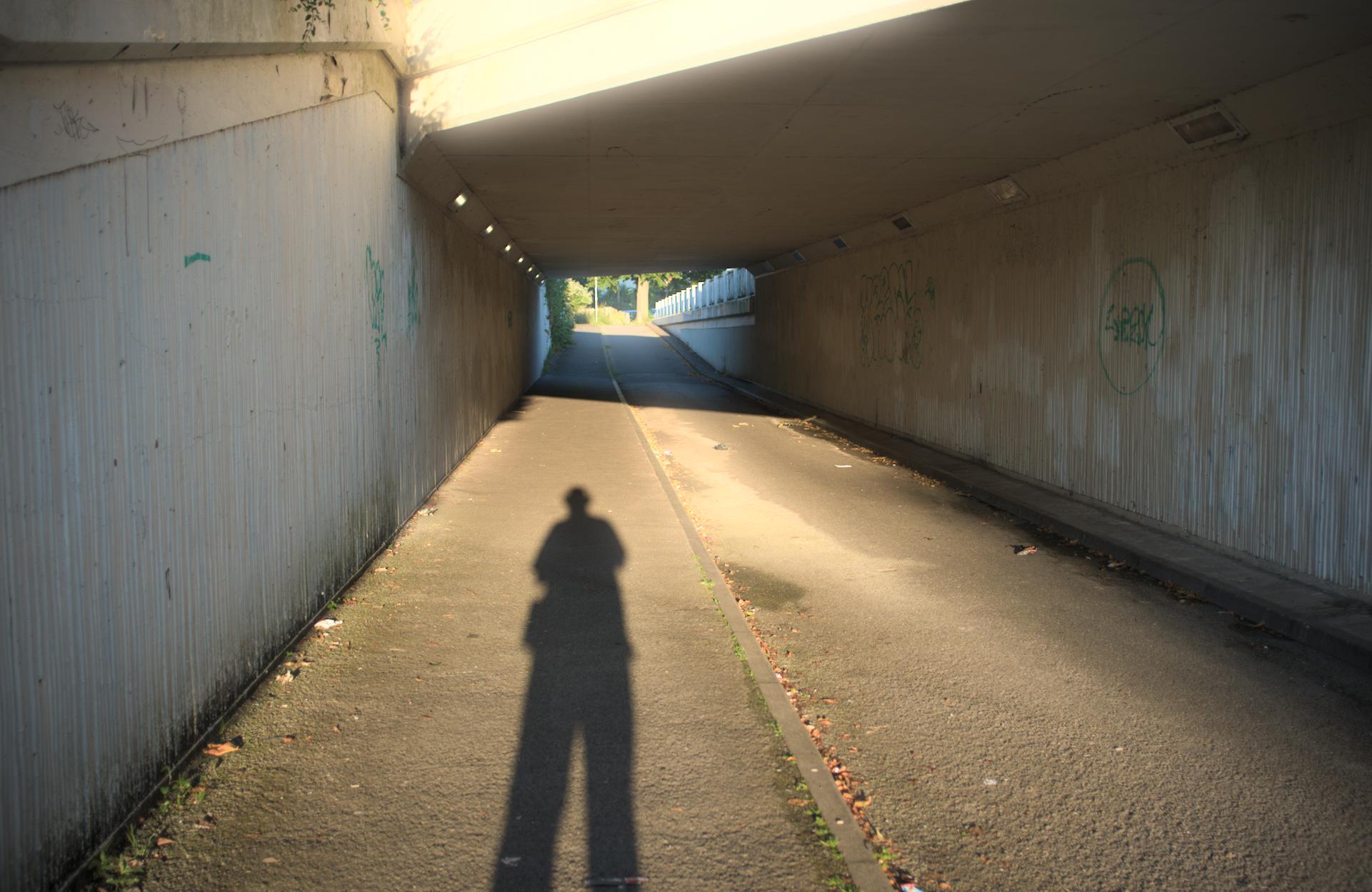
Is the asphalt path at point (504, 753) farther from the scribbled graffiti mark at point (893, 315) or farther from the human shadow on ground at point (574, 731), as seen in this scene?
the scribbled graffiti mark at point (893, 315)

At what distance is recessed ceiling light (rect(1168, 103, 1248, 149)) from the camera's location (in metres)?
7.82

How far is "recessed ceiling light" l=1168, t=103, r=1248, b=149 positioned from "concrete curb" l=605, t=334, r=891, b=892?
556 centimetres

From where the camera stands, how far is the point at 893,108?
8.88m

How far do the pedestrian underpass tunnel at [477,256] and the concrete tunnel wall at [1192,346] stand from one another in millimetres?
36

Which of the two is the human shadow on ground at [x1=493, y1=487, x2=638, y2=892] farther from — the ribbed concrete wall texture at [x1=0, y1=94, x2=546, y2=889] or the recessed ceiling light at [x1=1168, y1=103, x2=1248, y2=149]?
the recessed ceiling light at [x1=1168, y1=103, x2=1248, y2=149]

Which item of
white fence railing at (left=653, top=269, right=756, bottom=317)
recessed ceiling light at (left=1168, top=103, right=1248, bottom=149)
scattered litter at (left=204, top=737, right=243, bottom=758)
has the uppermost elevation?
white fence railing at (left=653, top=269, right=756, bottom=317)

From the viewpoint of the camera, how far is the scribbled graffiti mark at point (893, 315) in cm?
1587

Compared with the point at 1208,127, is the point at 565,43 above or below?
above

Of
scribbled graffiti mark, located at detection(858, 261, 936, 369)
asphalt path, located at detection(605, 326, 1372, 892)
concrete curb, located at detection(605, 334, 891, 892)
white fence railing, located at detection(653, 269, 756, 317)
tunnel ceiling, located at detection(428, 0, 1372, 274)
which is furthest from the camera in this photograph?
white fence railing, located at detection(653, 269, 756, 317)

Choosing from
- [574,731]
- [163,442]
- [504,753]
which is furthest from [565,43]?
[504,753]

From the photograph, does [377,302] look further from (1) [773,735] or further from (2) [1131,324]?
(2) [1131,324]

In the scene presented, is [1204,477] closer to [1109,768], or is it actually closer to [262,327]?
[1109,768]

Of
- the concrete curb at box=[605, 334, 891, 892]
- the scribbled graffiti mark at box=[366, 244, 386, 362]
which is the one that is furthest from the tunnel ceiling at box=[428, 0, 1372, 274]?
the concrete curb at box=[605, 334, 891, 892]

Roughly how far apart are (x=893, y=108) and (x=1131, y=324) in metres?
3.20
